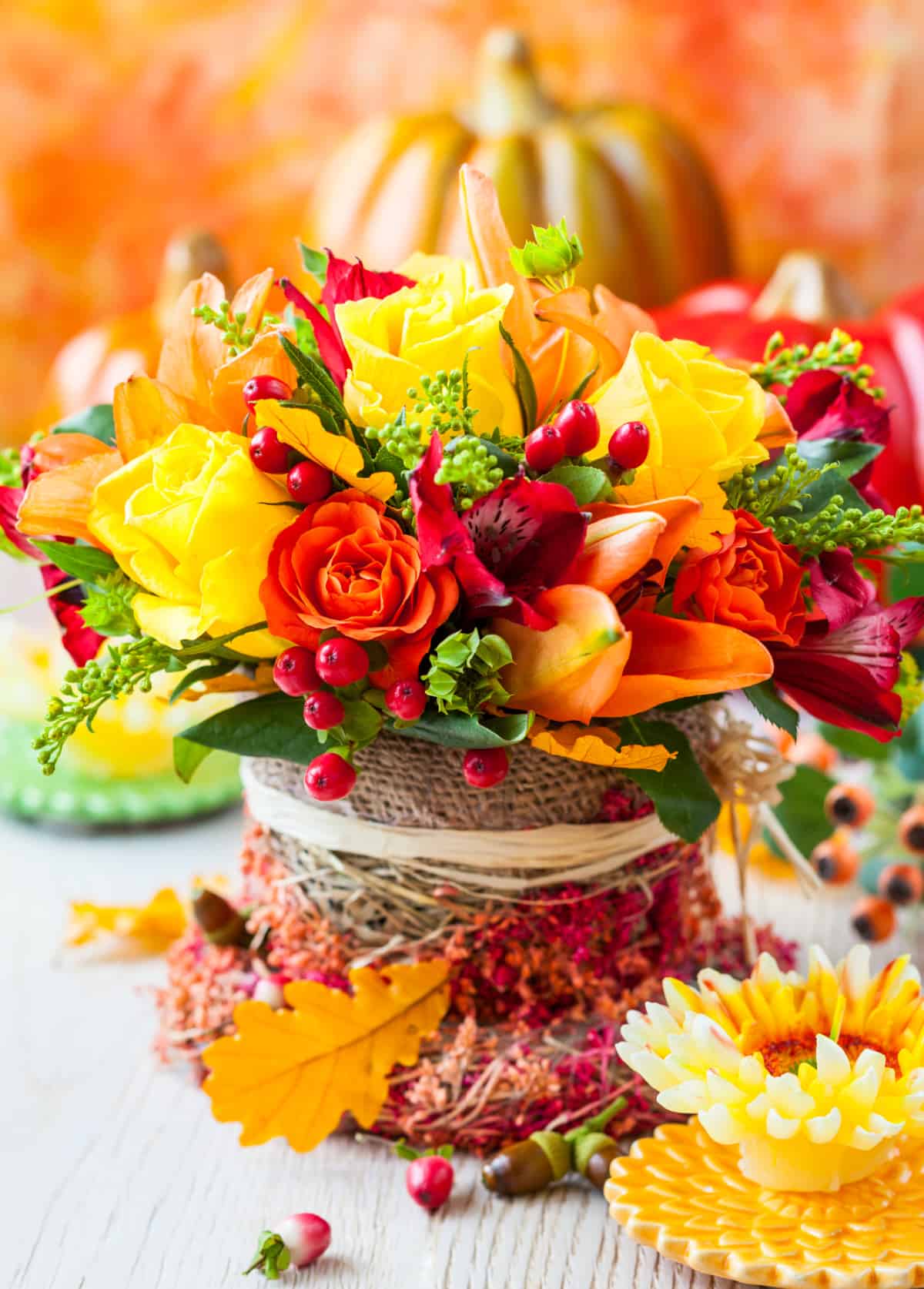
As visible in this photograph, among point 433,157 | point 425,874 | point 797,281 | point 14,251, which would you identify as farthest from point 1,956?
point 14,251

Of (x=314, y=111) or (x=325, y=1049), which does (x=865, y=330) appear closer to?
(x=314, y=111)

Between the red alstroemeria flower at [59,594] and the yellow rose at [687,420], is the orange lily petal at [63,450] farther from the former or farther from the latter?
the yellow rose at [687,420]

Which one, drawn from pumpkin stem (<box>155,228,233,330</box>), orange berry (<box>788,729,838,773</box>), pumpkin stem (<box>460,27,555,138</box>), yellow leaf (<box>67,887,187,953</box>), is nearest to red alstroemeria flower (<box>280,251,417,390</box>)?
yellow leaf (<box>67,887,187,953</box>)

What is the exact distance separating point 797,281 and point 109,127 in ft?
2.78

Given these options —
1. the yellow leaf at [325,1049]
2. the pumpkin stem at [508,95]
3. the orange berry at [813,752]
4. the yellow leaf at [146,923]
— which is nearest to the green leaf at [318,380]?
the yellow leaf at [325,1049]

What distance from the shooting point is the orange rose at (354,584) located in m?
0.47

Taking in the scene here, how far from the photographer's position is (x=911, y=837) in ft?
2.50

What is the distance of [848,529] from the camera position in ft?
1.69

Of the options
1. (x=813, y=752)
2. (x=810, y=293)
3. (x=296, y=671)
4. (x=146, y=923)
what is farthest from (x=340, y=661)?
(x=810, y=293)

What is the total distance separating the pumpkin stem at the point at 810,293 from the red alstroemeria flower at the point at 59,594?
87 cm

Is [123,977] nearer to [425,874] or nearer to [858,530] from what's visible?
[425,874]

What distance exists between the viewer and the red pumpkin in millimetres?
1296

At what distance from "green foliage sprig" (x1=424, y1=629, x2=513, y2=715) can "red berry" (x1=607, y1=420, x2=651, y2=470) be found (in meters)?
0.07

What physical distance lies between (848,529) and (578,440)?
109 mm
